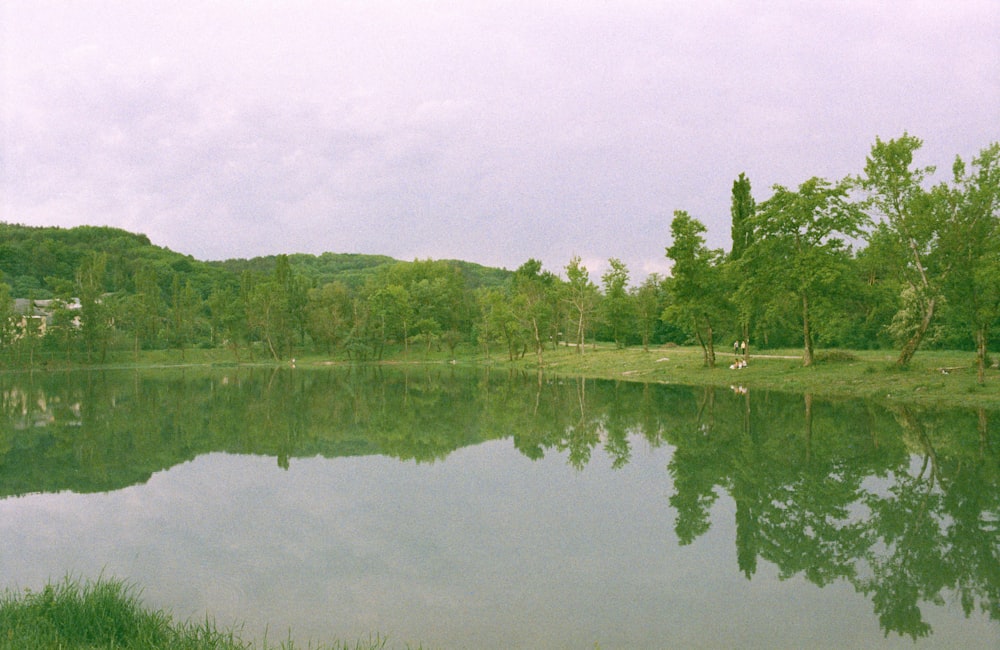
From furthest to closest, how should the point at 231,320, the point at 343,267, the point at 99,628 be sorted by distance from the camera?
the point at 343,267 < the point at 231,320 < the point at 99,628

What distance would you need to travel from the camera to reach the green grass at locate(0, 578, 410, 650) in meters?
5.64

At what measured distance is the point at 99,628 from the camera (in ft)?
20.0

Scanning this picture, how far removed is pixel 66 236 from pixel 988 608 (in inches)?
6098

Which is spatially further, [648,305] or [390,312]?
[390,312]

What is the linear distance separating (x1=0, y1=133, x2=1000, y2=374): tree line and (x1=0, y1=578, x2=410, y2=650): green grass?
27972 mm

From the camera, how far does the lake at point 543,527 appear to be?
703 centimetres

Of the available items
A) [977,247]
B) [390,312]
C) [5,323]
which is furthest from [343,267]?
[977,247]

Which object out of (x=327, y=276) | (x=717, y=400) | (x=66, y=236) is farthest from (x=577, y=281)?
(x=66, y=236)

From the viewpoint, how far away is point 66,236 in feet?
428

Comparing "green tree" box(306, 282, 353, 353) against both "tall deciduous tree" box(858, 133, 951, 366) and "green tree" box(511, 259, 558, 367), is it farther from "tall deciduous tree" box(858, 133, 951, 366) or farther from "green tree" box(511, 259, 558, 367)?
"tall deciduous tree" box(858, 133, 951, 366)

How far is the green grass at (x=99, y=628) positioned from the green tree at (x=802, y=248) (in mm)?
31846

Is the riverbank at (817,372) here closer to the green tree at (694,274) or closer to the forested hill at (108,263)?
the green tree at (694,274)

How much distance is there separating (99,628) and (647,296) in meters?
58.9

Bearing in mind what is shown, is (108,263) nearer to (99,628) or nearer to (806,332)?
(806,332)
